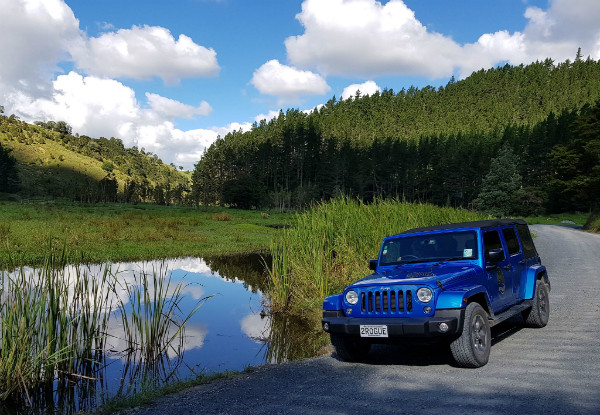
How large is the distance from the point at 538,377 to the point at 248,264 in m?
17.5

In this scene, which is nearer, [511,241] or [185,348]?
[511,241]

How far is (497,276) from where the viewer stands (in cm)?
705

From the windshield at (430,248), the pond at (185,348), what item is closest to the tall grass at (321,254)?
the pond at (185,348)

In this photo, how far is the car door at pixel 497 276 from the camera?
6.76 meters

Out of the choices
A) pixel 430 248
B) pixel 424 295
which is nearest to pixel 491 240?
pixel 430 248

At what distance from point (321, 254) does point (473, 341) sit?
20.0 ft

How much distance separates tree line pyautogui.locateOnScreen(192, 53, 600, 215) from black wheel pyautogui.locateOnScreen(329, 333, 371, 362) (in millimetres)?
19293

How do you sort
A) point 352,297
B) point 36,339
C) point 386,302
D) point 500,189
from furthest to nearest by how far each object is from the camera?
point 500,189
point 36,339
point 352,297
point 386,302

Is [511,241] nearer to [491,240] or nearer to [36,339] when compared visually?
[491,240]

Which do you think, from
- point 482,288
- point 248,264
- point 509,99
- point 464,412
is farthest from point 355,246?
point 509,99

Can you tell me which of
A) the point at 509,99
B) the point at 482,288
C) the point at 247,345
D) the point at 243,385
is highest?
the point at 509,99

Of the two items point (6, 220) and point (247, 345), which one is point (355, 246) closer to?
point (247, 345)

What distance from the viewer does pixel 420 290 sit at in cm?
578

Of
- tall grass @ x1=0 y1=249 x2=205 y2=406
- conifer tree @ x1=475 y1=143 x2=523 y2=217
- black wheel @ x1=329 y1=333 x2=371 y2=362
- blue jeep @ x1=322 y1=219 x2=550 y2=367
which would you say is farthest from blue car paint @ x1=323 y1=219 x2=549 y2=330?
conifer tree @ x1=475 y1=143 x2=523 y2=217
